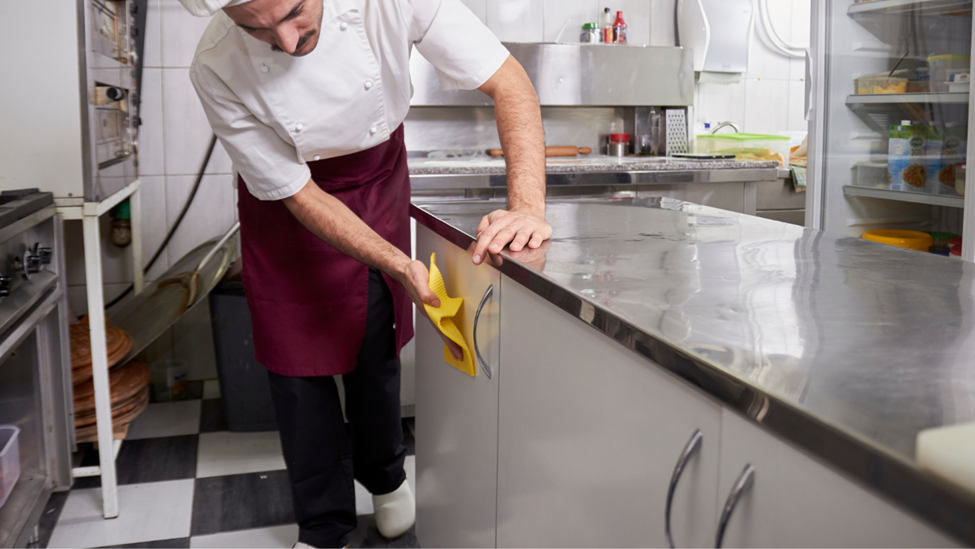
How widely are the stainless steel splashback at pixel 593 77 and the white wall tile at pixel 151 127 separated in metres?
0.92

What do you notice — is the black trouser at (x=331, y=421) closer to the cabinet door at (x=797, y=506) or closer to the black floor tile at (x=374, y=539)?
the black floor tile at (x=374, y=539)

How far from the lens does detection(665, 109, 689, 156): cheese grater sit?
3113 mm

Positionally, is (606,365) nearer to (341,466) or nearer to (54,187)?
(341,466)

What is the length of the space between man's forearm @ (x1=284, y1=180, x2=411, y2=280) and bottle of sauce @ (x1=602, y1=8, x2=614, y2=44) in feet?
6.63

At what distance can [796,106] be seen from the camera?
3.37 meters

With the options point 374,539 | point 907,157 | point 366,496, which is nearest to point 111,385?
point 366,496

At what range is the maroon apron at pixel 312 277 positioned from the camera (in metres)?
1.49

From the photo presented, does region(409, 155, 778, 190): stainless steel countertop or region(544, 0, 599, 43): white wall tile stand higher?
region(544, 0, 599, 43): white wall tile

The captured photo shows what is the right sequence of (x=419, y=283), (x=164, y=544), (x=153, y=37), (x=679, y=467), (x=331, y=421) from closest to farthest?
1. (x=679, y=467)
2. (x=419, y=283)
3. (x=331, y=421)
4. (x=164, y=544)
5. (x=153, y=37)

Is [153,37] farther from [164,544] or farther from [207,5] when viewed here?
[207,5]

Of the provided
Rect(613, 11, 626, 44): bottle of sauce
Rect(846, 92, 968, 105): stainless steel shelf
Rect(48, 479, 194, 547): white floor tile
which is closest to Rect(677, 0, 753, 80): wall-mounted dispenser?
Rect(613, 11, 626, 44): bottle of sauce

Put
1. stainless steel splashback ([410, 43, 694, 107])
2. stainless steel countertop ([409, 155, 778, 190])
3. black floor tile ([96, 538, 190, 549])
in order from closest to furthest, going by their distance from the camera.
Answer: black floor tile ([96, 538, 190, 549])
stainless steel countertop ([409, 155, 778, 190])
stainless steel splashback ([410, 43, 694, 107])

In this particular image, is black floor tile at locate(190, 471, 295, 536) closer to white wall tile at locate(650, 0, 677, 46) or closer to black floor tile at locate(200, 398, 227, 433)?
black floor tile at locate(200, 398, 227, 433)

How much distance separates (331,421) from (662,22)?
236 centimetres
